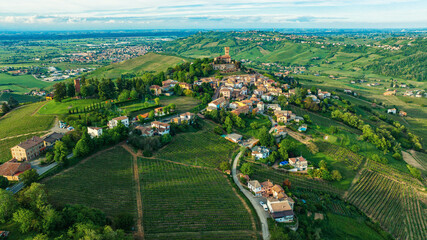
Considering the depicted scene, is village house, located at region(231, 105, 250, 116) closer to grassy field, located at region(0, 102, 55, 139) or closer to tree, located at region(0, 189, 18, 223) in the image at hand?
grassy field, located at region(0, 102, 55, 139)

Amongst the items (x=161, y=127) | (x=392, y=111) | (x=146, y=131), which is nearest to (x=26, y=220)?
(x=146, y=131)

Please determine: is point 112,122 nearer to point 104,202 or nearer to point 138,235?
point 104,202

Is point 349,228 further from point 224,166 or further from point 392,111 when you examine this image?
point 392,111

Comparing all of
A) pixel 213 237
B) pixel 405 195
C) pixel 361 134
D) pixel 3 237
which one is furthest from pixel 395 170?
pixel 3 237

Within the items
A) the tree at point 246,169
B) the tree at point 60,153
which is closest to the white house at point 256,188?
the tree at point 246,169

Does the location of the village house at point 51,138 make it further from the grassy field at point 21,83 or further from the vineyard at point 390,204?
the grassy field at point 21,83

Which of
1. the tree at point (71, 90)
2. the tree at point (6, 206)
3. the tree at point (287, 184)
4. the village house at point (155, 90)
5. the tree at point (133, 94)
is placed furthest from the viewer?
the village house at point (155, 90)
